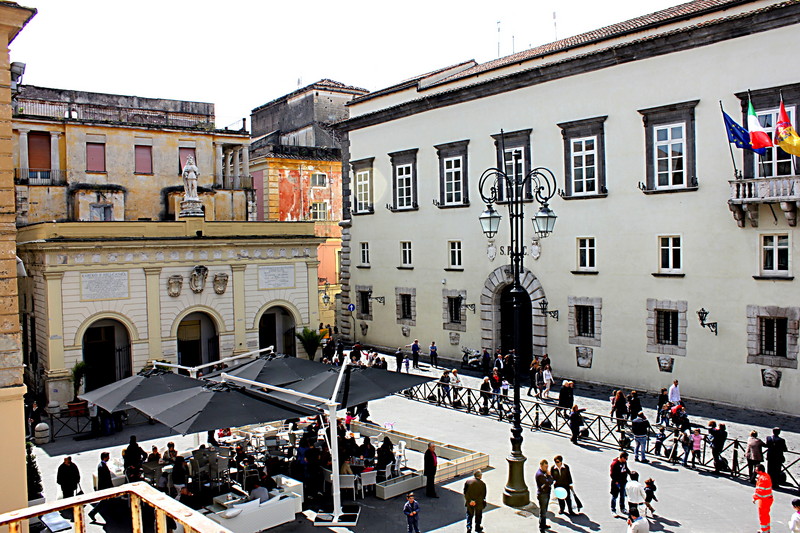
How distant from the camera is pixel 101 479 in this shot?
14867 millimetres

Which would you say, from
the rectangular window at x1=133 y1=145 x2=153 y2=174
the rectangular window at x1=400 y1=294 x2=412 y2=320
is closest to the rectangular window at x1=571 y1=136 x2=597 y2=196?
the rectangular window at x1=400 y1=294 x2=412 y2=320

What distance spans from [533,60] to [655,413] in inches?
562

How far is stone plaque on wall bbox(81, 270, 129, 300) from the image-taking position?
25.1 meters

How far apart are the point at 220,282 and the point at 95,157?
10182mm

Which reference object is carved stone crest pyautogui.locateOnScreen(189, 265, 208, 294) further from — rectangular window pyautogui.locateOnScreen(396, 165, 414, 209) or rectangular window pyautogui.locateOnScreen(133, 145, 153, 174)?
rectangular window pyautogui.locateOnScreen(396, 165, 414, 209)

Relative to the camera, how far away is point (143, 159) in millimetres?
34312

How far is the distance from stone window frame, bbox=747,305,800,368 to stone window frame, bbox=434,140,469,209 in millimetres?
12744

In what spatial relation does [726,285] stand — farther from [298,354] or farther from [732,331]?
[298,354]

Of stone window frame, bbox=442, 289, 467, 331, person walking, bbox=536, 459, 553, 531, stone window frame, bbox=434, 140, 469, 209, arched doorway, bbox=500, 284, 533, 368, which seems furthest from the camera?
stone window frame, bbox=442, 289, 467, 331

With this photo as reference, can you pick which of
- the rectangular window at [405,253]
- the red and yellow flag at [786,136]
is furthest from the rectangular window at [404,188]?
the red and yellow flag at [786,136]

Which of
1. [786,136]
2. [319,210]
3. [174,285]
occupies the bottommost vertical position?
[174,285]

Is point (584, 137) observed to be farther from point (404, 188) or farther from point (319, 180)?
point (319, 180)

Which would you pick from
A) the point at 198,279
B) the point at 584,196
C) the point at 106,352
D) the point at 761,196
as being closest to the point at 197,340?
the point at 198,279

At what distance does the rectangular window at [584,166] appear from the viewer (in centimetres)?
2656
